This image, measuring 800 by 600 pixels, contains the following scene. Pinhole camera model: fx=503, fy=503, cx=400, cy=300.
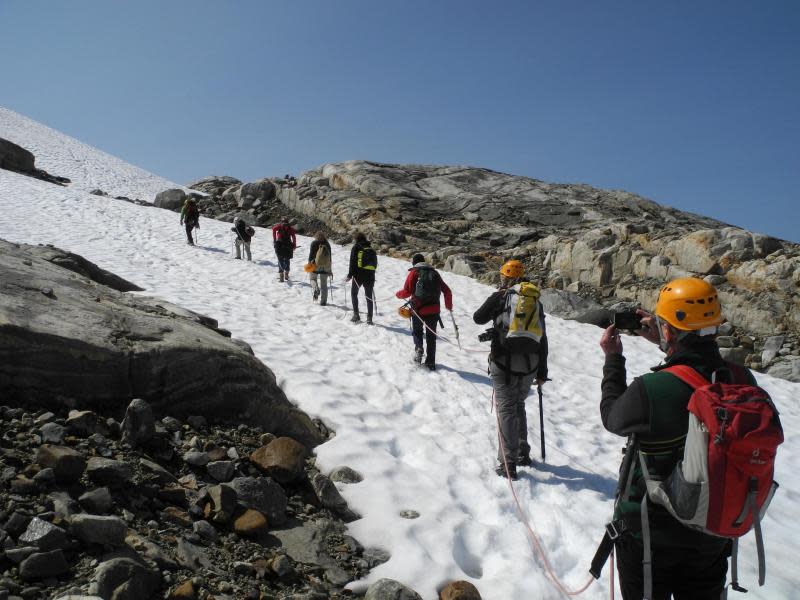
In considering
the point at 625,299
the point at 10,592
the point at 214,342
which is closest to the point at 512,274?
the point at 214,342

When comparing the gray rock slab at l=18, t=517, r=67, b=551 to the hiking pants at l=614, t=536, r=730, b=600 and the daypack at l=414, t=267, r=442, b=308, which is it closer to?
the hiking pants at l=614, t=536, r=730, b=600

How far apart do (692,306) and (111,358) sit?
207 inches

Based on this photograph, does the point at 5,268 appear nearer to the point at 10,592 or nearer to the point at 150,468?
the point at 150,468

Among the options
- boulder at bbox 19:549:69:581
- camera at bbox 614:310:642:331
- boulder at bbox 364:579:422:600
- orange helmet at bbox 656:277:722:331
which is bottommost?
boulder at bbox 364:579:422:600

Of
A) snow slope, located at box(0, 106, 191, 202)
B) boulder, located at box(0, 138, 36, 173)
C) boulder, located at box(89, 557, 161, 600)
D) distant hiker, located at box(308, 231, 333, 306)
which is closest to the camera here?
boulder, located at box(89, 557, 161, 600)

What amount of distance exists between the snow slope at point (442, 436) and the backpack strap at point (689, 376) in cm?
263

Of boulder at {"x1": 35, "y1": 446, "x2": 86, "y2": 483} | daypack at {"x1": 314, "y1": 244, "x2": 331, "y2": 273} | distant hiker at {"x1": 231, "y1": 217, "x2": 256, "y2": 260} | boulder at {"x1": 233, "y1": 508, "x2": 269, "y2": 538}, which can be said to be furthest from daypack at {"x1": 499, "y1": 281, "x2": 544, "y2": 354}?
distant hiker at {"x1": 231, "y1": 217, "x2": 256, "y2": 260}

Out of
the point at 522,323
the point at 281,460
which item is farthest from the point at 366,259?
the point at 281,460

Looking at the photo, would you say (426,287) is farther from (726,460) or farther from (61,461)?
(726,460)

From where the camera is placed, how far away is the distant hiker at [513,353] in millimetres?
6535

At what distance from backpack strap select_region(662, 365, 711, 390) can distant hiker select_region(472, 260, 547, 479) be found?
11.6ft

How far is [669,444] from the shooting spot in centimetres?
292

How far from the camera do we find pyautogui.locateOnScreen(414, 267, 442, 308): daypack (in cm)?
1038

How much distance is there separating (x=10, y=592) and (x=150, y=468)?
1.66m
